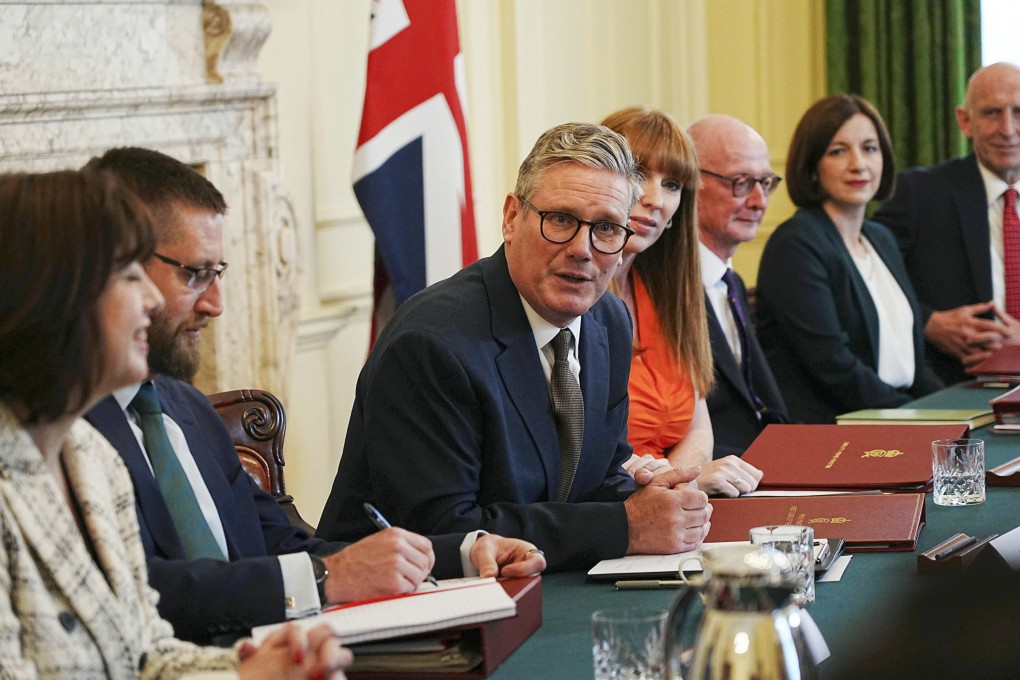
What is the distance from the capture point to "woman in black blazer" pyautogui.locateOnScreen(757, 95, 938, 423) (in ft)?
14.4

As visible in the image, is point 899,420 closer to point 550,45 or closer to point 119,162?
point 119,162

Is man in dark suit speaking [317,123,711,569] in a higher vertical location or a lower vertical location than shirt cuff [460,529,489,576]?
higher

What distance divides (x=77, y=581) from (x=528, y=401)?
1.02 metres

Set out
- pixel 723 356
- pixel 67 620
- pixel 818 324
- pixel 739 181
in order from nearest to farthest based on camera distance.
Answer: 1. pixel 67 620
2. pixel 723 356
3. pixel 739 181
4. pixel 818 324

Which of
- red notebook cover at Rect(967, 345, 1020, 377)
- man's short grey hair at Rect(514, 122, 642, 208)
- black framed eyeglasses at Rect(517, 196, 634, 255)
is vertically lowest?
red notebook cover at Rect(967, 345, 1020, 377)

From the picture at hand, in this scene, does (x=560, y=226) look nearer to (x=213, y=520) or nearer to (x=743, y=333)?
(x=213, y=520)

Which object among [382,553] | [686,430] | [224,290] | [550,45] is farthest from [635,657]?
[550,45]

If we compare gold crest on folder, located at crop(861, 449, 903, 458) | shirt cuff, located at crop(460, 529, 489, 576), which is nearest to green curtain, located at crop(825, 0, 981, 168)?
gold crest on folder, located at crop(861, 449, 903, 458)

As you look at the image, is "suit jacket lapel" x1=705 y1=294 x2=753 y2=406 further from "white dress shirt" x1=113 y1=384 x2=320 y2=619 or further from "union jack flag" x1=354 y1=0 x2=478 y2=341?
"white dress shirt" x1=113 y1=384 x2=320 y2=619

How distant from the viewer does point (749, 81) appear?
6844 mm

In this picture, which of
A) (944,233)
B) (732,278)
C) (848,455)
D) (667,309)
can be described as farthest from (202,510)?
(944,233)

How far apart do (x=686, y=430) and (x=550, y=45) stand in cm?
280

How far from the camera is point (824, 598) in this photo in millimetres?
2037

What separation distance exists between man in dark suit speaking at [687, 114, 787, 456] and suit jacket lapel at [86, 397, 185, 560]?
180 centimetres
